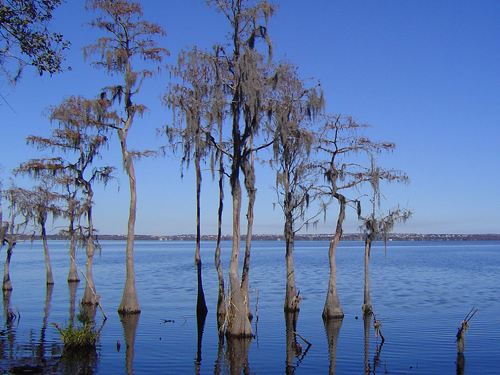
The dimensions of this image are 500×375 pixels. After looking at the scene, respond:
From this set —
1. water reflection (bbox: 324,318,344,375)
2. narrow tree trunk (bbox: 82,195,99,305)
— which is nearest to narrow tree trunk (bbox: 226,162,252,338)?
water reflection (bbox: 324,318,344,375)

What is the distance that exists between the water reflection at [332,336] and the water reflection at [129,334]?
19.2ft

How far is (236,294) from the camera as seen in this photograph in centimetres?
1614

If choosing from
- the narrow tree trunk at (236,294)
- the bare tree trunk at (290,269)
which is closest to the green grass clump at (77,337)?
the narrow tree trunk at (236,294)

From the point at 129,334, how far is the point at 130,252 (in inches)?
195

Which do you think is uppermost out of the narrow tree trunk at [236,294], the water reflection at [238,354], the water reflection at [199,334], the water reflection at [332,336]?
the narrow tree trunk at [236,294]

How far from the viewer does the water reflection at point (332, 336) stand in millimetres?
15021

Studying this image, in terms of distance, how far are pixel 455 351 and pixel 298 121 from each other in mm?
11095

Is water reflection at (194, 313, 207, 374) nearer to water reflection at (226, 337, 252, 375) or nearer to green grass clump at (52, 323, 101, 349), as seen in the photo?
water reflection at (226, 337, 252, 375)

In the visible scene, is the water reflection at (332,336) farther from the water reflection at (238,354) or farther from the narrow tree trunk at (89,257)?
the narrow tree trunk at (89,257)

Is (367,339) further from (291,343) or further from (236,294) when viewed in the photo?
(236,294)

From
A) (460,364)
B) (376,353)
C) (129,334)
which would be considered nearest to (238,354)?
(376,353)

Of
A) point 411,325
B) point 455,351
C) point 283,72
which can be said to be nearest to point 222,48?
point 283,72

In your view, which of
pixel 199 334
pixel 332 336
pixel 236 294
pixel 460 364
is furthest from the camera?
pixel 199 334

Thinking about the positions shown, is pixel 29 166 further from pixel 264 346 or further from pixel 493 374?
pixel 493 374
